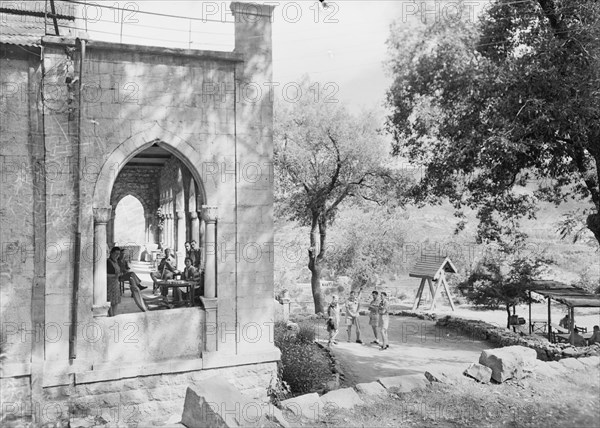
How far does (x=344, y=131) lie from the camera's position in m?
21.1

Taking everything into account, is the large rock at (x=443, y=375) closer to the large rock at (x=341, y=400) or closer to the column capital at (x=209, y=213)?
the large rock at (x=341, y=400)

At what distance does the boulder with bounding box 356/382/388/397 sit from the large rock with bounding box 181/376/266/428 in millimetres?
1839

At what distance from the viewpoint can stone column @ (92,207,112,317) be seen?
8141mm

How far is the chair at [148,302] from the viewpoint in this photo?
925cm

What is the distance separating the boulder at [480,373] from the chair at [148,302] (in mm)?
5774

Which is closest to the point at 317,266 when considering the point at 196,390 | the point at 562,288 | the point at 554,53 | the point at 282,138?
the point at 282,138

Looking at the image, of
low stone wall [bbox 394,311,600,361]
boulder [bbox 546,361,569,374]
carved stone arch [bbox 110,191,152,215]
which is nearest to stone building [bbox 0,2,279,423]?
boulder [bbox 546,361,569,374]

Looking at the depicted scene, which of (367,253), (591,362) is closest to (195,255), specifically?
(591,362)

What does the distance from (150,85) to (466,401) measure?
7168 millimetres

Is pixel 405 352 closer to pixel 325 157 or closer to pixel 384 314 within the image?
pixel 384 314

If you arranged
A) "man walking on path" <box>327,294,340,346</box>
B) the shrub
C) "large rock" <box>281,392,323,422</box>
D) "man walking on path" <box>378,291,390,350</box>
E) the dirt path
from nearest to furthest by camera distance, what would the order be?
1. "large rock" <box>281,392,323,422</box>
2. the dirt path
3. the shrub
4. "man walking on path" <box>378,291,390,350</box>
5. "man walking on path" <box>327,294,340,346</box>

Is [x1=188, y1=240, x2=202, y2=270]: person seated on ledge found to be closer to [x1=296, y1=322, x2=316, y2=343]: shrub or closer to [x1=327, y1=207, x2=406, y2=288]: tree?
[x1=296, y1=322, x2=316, y2=343]: shrub

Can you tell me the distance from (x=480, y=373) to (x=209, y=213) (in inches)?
208

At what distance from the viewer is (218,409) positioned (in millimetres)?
5461
